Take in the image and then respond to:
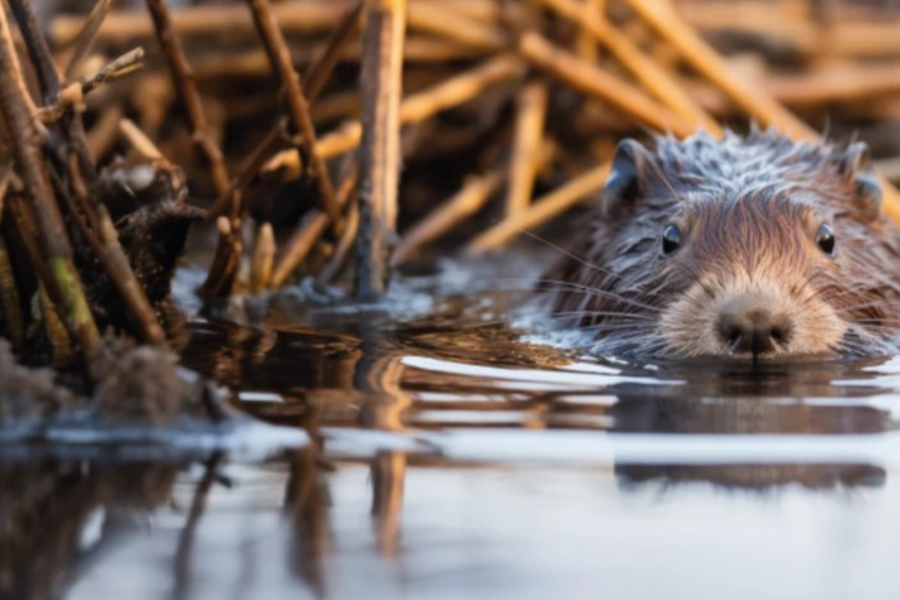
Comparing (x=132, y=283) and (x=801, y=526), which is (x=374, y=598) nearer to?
(x=801, y=526)

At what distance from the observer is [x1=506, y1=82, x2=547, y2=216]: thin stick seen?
749 centimetres

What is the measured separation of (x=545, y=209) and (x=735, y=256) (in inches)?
106

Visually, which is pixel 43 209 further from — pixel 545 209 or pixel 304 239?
pixel 545 209

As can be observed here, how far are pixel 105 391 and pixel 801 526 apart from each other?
1.22m

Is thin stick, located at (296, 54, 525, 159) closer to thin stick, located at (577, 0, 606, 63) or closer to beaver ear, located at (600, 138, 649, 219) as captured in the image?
thin stick, located at (577, 0, 606, 63)

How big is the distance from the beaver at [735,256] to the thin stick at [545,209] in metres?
1.44

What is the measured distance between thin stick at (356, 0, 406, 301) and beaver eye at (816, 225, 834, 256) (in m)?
1.33

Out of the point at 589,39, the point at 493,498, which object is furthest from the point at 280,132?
the point at 589,39

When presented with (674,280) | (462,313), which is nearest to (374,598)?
(674,280)

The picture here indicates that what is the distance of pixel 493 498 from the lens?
2.68 meters

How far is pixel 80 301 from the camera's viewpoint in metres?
3.28

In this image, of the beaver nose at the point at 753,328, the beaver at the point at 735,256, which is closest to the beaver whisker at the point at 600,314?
the beaver at the point at 735,256

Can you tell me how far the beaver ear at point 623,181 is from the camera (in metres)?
5.34

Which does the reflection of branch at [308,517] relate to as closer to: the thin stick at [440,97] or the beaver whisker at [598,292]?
the beaver whisker at [598,292]
